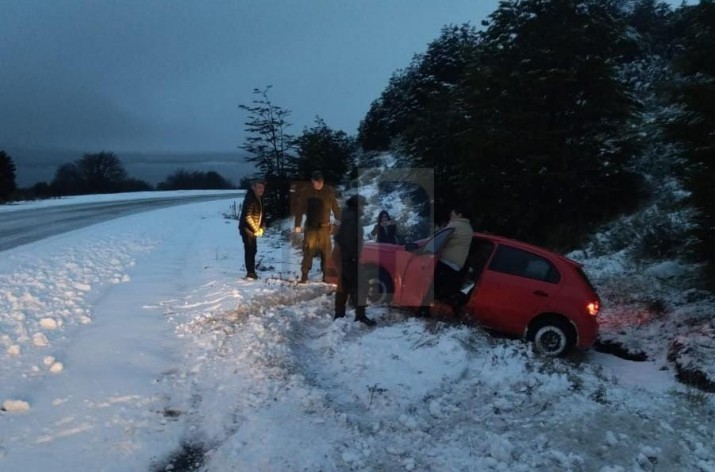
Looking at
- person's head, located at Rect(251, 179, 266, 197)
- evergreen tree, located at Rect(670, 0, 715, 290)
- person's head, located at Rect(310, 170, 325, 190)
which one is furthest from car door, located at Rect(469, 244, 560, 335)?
person's head, located at Rect(251, 179, 266, 197)

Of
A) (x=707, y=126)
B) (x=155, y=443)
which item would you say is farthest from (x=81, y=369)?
(x=707, y=126)

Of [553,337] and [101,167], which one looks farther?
[101,167]

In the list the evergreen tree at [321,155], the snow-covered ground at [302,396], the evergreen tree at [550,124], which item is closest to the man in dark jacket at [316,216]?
the snow-covered ground at [302,396]

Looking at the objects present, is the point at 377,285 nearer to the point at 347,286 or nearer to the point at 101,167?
the point at 347,286

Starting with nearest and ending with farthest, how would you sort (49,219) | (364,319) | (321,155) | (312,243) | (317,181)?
(364,319), (317,181), (312,243), (49,219), (321,155)

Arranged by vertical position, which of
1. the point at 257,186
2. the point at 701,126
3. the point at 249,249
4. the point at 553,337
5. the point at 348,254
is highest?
the point at 701,126

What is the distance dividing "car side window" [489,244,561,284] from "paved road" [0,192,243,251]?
11.2 meters

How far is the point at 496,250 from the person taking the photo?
7680mm

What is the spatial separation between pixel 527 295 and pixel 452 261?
108cm

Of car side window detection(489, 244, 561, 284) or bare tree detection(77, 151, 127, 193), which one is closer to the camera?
car side window detection(489, 244, 561, 284)

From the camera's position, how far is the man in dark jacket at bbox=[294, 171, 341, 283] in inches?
404

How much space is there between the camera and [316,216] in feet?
33.8

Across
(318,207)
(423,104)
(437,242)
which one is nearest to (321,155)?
(423,104)

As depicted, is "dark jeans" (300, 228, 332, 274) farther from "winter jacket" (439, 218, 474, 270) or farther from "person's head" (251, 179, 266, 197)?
"winter jacket" (439, 218, 474, 270)
